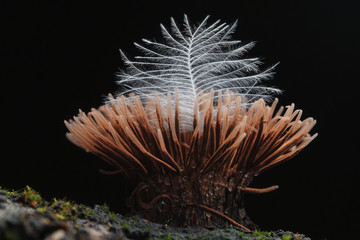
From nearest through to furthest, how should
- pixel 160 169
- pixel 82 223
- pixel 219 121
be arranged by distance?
pixel 82 223 < pixel 219 121 < pixel 160 169

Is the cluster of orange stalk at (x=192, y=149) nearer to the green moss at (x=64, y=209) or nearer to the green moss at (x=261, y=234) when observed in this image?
the green moss at (x=261, y=234)

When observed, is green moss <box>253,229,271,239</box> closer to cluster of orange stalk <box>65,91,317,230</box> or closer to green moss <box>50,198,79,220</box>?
cluster of orange stalk <box>65,91,317,230</box>

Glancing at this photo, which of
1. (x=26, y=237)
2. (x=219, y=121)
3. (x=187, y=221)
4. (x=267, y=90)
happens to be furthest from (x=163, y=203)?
(x=26, y=237)

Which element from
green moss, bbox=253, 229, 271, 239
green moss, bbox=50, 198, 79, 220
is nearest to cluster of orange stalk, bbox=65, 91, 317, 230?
green moss, bbox=253, 229, 271, 239

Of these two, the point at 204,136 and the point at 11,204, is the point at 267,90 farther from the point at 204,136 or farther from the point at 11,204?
the point at 11,204

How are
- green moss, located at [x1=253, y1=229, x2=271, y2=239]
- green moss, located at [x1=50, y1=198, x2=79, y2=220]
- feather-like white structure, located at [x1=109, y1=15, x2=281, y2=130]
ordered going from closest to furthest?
green moss, located at [x1=50, y1=198, x2=79, y2=220]
green moss, located at [x1=253, y1=229, x2=271, y2=239]
feather-like white structure, located at [x1=109, y1=15, x2=281, y2=130]

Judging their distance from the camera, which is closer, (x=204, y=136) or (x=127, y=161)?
(x=204, y=136)
